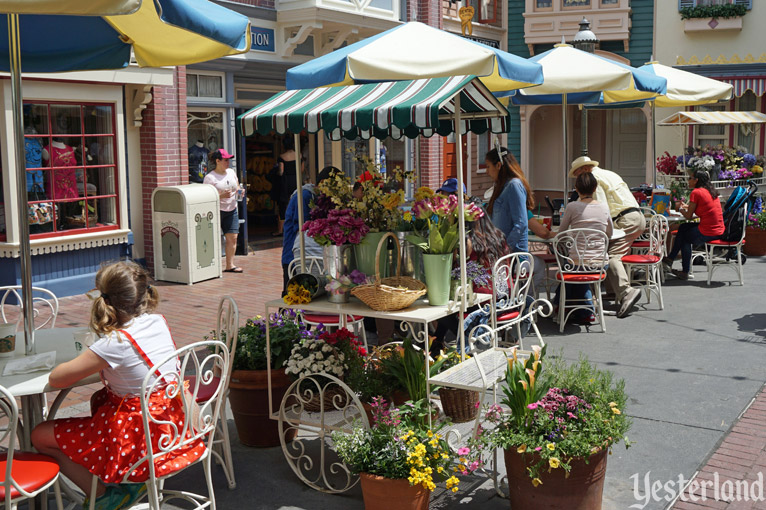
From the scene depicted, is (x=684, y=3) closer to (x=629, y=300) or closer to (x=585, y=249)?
(x=629, y=300)

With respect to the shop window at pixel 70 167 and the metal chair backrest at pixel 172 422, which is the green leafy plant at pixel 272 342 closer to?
the metal chair backrest at pixel 172 422

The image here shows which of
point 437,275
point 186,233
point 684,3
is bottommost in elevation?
point 186,233

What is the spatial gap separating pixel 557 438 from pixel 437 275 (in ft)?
3.93

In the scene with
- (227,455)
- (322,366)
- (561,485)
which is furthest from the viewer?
(322,366)

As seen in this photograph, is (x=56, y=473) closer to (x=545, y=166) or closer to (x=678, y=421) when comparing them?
(x=678, y=421)

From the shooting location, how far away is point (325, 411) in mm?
4879

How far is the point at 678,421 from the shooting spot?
5.55m

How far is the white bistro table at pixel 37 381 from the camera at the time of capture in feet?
12.1

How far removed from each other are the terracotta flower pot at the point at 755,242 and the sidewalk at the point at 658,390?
91.3 inches

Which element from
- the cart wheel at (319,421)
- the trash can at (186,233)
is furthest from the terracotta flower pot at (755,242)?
the cart wheel at (319,421)

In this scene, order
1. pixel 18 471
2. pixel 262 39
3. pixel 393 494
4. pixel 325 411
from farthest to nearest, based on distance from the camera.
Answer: pixel 262 39
pixel 325 411
pixel 393 494
pixel 18 471

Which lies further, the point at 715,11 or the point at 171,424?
the point at 715,11

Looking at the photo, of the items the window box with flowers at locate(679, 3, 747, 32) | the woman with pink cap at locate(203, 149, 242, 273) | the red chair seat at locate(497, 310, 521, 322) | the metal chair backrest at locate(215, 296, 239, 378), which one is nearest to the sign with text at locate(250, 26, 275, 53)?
the woman with pink cap at locate(203, 149, 242, 273)

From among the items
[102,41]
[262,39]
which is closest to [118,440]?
[102,41]
